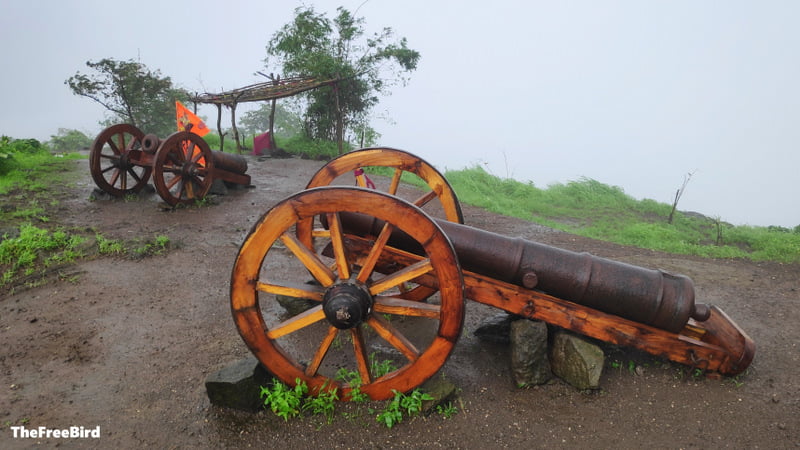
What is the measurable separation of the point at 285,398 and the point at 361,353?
1.95 ft

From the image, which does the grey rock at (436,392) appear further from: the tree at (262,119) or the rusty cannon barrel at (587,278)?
the tree at (262,119)

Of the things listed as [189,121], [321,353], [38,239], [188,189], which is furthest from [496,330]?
[189,121]

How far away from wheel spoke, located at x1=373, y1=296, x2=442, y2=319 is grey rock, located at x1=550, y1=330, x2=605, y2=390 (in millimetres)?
1144

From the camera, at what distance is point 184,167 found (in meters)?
8.22

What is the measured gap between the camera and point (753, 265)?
251 inches

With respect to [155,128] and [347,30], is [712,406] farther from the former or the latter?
[155,128]

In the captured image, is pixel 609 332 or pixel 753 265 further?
pixel 753 265

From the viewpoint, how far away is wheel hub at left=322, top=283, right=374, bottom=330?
8.45 feet

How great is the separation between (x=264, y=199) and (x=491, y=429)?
7.71 meters

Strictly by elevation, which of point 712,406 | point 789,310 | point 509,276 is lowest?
point 712,406

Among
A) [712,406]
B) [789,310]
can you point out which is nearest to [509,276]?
[712,406]

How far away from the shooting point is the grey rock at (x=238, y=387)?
276cm

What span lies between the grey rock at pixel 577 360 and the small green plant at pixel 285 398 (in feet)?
6.29

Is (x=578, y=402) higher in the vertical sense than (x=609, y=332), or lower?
lower
